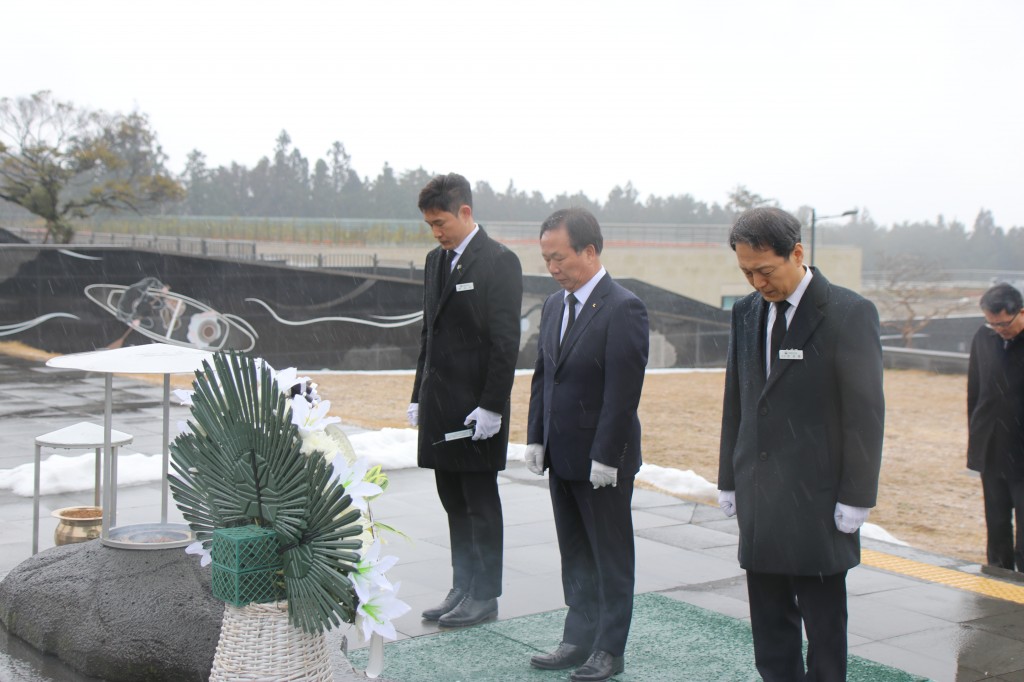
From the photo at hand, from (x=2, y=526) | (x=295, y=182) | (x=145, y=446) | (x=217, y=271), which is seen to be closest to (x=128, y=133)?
(x=217, y=271)

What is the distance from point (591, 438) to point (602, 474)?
0.23m

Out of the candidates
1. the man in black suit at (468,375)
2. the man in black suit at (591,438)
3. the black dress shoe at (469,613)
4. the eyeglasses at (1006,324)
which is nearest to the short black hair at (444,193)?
the man in black suit at (468,375)

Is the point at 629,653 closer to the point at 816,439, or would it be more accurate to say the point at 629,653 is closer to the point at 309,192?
the point at 816,439

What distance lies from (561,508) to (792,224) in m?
1.73

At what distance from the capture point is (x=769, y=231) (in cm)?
313

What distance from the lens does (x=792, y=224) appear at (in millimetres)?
3158

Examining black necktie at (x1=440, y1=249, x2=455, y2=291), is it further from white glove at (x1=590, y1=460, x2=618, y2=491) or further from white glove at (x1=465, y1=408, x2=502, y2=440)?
A: white glove at (x1=590, y1=460, x2=618, y2=491)

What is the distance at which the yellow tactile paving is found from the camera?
5633 millimetres

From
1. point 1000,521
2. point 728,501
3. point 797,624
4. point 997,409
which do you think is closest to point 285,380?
point 728,501

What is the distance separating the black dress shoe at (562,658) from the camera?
4.14m

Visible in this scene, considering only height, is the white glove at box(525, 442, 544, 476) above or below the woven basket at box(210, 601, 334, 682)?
above

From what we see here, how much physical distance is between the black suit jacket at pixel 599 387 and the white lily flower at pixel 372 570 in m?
1.39

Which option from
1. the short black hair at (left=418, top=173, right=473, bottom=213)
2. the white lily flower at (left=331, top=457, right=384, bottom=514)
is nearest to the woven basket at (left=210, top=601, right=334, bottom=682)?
the white lily flower at (left=331, top=457, right=384, bottom=514)

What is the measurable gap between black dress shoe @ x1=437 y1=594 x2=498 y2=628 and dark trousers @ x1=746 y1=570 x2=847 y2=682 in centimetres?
171
